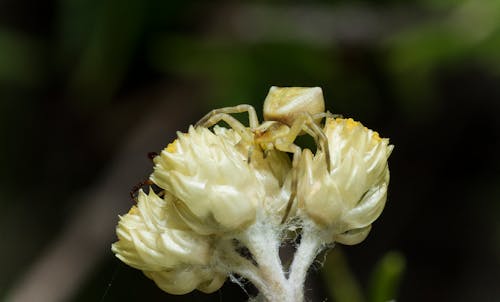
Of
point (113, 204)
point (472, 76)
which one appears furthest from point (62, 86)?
point (472, 76)

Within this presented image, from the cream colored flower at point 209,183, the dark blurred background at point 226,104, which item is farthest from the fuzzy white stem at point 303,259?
the dark blurred background at point 226,104

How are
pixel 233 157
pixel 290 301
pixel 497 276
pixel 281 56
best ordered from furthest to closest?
pixel 497 276
pixel 281 56
pixel 233 157
pixel 290 301

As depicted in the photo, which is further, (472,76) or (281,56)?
(472,76)

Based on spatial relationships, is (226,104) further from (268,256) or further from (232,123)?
(268,256)

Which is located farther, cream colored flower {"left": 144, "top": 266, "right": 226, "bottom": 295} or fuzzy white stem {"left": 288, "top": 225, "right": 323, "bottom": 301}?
cream colored flower {"left": 144, "top": 266, "right": 226, "bottom": 295}

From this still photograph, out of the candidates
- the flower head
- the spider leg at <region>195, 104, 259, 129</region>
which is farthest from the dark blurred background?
the flower head

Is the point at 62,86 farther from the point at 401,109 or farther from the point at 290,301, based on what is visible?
the point at 290,301

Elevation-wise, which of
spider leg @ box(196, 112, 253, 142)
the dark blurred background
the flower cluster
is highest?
spider leg @ box(196, 112, 253, 142)

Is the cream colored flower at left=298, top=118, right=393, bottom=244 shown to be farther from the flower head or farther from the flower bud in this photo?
the flower head
